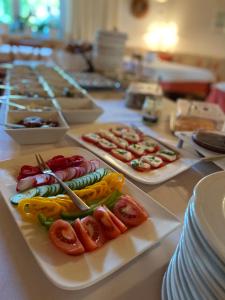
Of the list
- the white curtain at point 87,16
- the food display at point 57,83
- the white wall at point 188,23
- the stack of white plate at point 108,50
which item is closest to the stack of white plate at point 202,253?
the food display at point 57,83

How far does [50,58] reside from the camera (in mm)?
2492

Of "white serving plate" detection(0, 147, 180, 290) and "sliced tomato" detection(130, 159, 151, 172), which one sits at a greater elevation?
"sliced tomato" detection(130, 159, 151, 172)

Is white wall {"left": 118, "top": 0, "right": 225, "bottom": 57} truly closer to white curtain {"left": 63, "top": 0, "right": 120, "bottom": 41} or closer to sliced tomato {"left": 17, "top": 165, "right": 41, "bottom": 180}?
white curtain {"left": 63, "top": 0, "right": 120, "bottom": 41}

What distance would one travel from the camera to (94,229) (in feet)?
1.42

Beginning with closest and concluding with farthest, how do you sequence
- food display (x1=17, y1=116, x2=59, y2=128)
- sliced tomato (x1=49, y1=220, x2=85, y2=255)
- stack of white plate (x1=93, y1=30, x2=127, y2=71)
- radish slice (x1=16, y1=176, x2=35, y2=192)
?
sliced tomato (x1=49, y1=220, x2=85, y2=255)
radish slice (x1=16, y1=176, x2=35, y2=192)
food display (x1=17, y1=116, x2=59, y2=128)
stack of white plate (x1=93, y1=30, x2=127, y2=71)

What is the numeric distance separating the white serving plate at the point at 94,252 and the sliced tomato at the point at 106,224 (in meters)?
0.01

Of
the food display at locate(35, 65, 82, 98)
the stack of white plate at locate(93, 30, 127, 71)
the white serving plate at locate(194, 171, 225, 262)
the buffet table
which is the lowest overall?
the buffet table

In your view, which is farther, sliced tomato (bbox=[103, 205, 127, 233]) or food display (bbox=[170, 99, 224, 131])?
food display (bbox=[170, 99, 224, 131])

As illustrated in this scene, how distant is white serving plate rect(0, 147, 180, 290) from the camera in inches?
14.2

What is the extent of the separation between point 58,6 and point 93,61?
2.56 m

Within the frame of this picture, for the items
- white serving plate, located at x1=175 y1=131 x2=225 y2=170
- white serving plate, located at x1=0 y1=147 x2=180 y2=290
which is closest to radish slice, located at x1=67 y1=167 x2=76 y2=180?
white serving plate, located at x1=0 y1=147 x2=180 y2=290

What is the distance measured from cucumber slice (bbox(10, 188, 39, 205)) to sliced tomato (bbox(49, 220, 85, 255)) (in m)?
0.08

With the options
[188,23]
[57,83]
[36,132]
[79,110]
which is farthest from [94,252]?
[188,23]

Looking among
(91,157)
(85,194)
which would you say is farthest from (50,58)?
(85,194)
